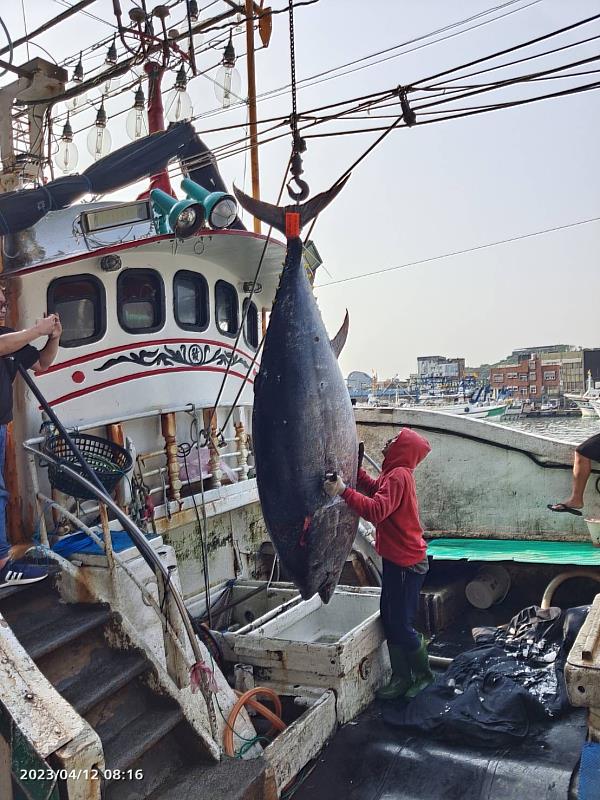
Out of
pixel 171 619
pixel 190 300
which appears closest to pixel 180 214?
pixel 190 300

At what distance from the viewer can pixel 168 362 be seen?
6316 millimetres

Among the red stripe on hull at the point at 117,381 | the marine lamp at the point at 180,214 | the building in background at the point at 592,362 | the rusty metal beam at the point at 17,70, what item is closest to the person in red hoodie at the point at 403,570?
the marine lamp at the point at 180,214

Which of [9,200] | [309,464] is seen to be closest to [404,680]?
[309,464]

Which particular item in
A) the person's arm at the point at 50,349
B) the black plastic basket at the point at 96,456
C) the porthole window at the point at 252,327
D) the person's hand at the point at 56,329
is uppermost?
the porthole window at the point at 252,327

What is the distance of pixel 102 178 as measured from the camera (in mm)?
6207

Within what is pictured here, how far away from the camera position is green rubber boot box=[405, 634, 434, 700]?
15.1 feet

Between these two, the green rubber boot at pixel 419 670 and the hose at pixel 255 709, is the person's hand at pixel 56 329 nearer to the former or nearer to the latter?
the hose at pixel 255 709

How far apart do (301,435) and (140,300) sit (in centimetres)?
387

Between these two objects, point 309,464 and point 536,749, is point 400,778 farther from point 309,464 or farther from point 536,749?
point 309,464

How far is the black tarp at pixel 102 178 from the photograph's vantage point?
5355mm

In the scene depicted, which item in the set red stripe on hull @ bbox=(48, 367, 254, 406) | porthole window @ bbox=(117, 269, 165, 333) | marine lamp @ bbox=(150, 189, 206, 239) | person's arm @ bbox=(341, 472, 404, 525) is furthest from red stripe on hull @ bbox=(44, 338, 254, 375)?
person's arm @ bbox=(341, 472, 404, 525)

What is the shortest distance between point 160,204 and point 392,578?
3.65 meters

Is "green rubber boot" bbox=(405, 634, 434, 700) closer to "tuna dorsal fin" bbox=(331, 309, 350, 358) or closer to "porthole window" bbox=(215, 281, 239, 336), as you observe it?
"tuna dorsal fin" bbox=(331, 309, 350, 358)

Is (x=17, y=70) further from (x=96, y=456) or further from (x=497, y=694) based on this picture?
(x=497, y=694)
